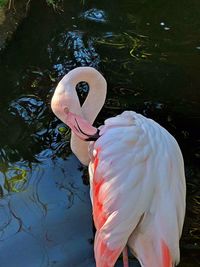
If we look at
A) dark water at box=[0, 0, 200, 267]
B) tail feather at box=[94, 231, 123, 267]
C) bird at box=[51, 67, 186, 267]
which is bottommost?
dark water at box=[0, 0, 200, 267]

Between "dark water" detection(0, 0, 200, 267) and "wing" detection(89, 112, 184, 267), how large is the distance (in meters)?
0.42

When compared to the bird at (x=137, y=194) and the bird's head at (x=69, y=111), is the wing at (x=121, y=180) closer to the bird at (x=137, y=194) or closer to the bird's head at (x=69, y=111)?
the bird at (x=137, y=194)

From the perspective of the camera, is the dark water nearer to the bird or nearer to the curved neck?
the curved neck

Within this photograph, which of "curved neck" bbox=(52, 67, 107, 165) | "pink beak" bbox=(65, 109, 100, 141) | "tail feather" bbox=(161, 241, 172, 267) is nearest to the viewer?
"tail feather" bbox=(161, 241, 172, 267)

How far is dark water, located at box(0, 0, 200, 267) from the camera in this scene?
3090 millimetres

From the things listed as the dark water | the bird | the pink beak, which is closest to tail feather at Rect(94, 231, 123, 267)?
the bird

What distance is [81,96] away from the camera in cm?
415

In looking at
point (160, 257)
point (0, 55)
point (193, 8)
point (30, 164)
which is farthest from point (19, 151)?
point (193, 8)

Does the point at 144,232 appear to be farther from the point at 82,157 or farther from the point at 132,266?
the point at 82,157

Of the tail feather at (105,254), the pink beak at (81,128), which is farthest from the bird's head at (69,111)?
the tail feather at (105,254)

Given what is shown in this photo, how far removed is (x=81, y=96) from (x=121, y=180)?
1.62 m

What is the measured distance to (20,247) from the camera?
3.00 m

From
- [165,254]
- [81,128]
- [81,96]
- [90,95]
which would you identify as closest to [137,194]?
[165,254]

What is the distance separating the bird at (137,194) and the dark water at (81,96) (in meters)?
0.41
